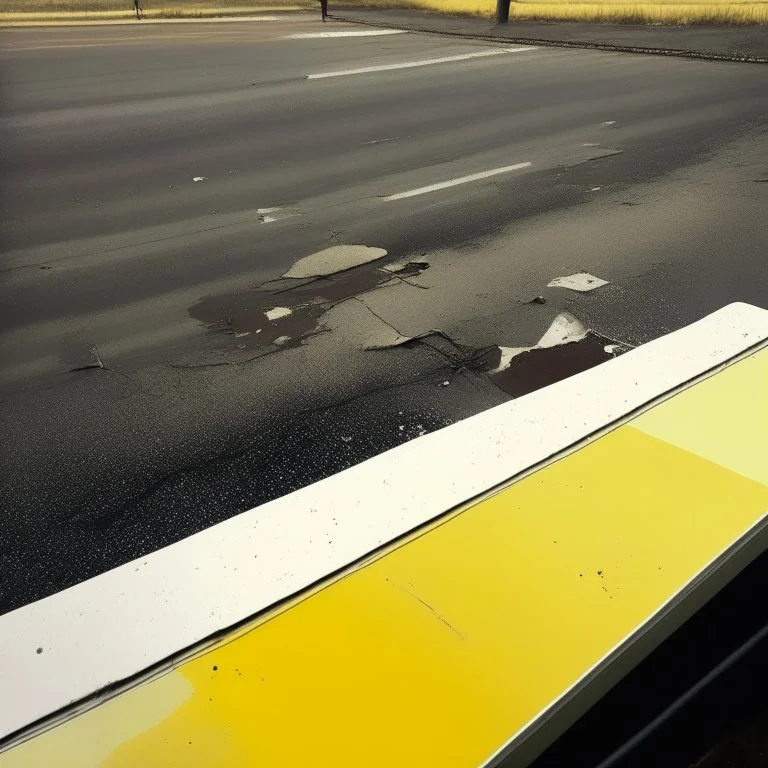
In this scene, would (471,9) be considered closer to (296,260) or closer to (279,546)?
(296,260)

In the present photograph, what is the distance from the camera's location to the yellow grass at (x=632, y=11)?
50.0 ft

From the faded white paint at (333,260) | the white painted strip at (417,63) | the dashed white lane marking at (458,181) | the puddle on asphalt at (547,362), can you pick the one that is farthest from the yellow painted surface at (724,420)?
the white painted strip at (417,63)

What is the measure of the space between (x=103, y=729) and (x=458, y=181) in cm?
570

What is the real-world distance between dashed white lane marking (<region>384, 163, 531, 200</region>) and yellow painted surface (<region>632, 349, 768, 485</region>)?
359 centimetres

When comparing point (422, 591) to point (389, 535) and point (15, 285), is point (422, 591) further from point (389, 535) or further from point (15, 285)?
point (15, 285)

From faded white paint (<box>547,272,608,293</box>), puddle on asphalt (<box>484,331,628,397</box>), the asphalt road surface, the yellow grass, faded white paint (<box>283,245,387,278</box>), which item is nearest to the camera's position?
the asphalt road surface

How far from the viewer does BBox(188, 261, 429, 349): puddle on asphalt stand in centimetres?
411

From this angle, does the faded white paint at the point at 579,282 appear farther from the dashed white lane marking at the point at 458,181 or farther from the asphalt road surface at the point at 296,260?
the dashed white lane marking at the point at 458,181

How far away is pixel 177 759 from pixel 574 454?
1899 millimetres

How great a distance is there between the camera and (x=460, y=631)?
212cm

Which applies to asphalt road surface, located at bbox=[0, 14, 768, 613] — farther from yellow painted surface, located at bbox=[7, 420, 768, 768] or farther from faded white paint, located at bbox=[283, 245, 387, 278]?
yellow painted surface, located at bbox=[7, 420, 768, 768]

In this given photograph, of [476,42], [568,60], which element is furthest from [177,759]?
[476,42]

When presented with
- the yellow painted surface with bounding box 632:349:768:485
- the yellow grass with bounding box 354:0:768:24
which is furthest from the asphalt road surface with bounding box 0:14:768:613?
the yellow grass with bounding box 354:0:768:24

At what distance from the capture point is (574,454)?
115 inches
